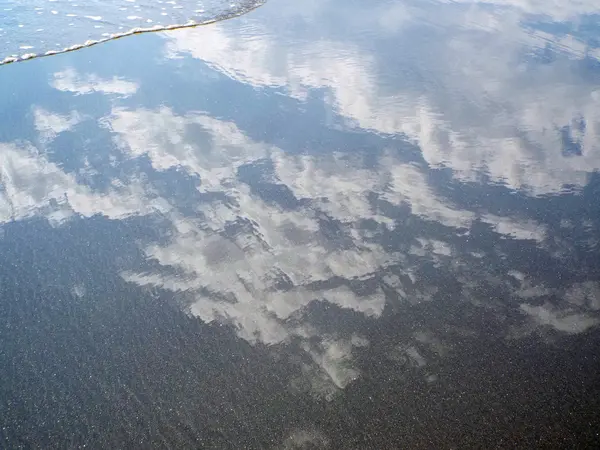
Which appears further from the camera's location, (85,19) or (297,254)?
(85,19)

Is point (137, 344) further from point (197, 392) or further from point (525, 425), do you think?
point (525, 425)

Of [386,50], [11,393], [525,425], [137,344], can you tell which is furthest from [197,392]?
[386,50]

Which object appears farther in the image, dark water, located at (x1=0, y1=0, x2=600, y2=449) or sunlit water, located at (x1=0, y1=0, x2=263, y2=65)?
sunlit water, located at (x1=0, y1=0, x2=263, y2=65)

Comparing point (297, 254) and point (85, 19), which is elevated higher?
point (85, 19)

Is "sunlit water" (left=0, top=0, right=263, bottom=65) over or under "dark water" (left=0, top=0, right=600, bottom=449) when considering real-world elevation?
over

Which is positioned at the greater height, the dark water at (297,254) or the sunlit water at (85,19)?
the sunlit water at (85,19)
